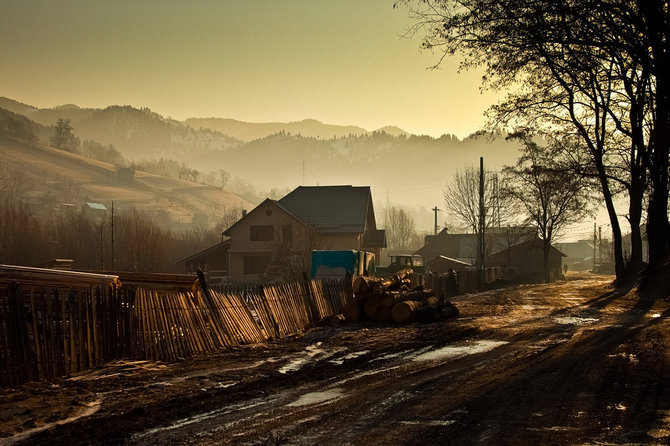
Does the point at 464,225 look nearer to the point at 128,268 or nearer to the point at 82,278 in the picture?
the point at 128,268

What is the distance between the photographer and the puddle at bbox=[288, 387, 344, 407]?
863cm

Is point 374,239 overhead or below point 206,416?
overhead

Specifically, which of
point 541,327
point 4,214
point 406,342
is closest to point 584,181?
point 541,327

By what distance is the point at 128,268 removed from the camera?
218 feet

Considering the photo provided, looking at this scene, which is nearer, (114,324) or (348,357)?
(114,324)

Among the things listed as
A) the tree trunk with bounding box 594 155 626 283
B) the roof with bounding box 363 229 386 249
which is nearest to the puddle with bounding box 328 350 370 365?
the tree trunk with bounding box 594 155 626 283

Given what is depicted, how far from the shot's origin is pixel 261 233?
63094mm

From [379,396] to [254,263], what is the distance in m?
54.8

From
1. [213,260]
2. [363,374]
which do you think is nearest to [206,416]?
[363,374]

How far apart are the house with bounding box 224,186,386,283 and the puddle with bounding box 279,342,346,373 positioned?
1682 inches

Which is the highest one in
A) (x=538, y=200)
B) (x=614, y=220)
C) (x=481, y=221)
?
(x=538, y=200)

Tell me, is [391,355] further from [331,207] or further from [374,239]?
[374,239]

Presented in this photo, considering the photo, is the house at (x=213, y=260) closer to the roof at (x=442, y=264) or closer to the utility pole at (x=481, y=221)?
the roof at (x=442, y=264)

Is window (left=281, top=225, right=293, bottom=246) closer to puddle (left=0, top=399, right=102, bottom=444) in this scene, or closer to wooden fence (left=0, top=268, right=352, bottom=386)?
wooden fence (left=0, top=268, right=352, bottom=386)
